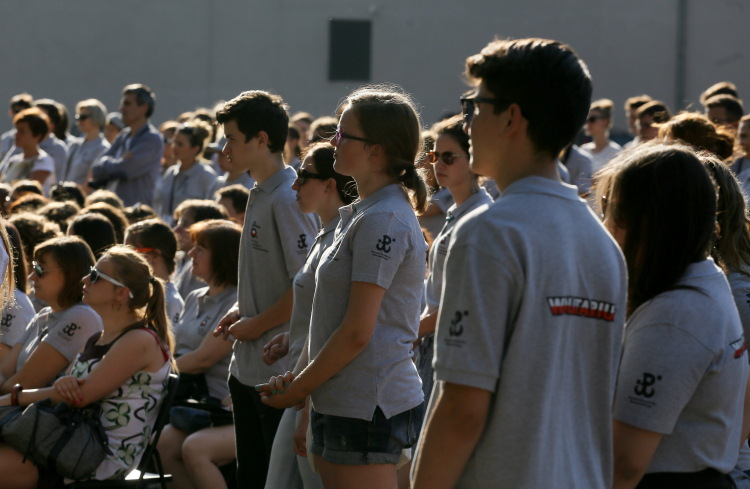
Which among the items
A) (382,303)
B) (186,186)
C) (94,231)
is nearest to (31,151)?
(186,186)

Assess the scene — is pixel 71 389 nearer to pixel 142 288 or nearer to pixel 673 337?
pixel 142 288

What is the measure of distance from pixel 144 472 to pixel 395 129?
2.06m

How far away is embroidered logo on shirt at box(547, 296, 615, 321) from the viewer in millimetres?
1487

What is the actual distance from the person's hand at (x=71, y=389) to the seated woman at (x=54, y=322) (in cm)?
44

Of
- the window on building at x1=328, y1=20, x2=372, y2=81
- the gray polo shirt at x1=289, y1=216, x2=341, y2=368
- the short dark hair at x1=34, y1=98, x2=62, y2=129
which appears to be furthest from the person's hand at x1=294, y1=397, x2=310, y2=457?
the window on building at x1=328, y1=20, x2=372, y2=81

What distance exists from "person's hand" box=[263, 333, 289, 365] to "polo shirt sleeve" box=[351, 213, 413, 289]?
0.73m

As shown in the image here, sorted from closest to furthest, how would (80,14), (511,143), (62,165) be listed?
1. (511,143)
2. (62,165)
3. (80,14)

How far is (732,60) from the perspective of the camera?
A: 59.9 ft

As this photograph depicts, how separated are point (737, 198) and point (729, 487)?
3.01 ft

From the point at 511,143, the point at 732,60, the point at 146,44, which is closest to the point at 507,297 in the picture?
the point at 511,143

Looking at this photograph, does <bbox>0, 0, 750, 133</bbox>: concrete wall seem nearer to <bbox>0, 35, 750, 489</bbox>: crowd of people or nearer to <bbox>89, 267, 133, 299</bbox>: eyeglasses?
<bbox>0, 35, 750, 489</bbox>: crowd of people

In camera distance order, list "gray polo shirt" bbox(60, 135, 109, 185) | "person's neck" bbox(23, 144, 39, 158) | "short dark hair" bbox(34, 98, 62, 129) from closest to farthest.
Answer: "person's neck" bbox(23, 144, 39, 158), "gray polo shirt" bbox(60, 135, 109, 185), "short dark hair" bbox(34, 98, 62, 129)

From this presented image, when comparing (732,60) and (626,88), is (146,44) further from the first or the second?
(732,60)

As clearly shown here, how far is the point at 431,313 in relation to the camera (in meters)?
3.66
